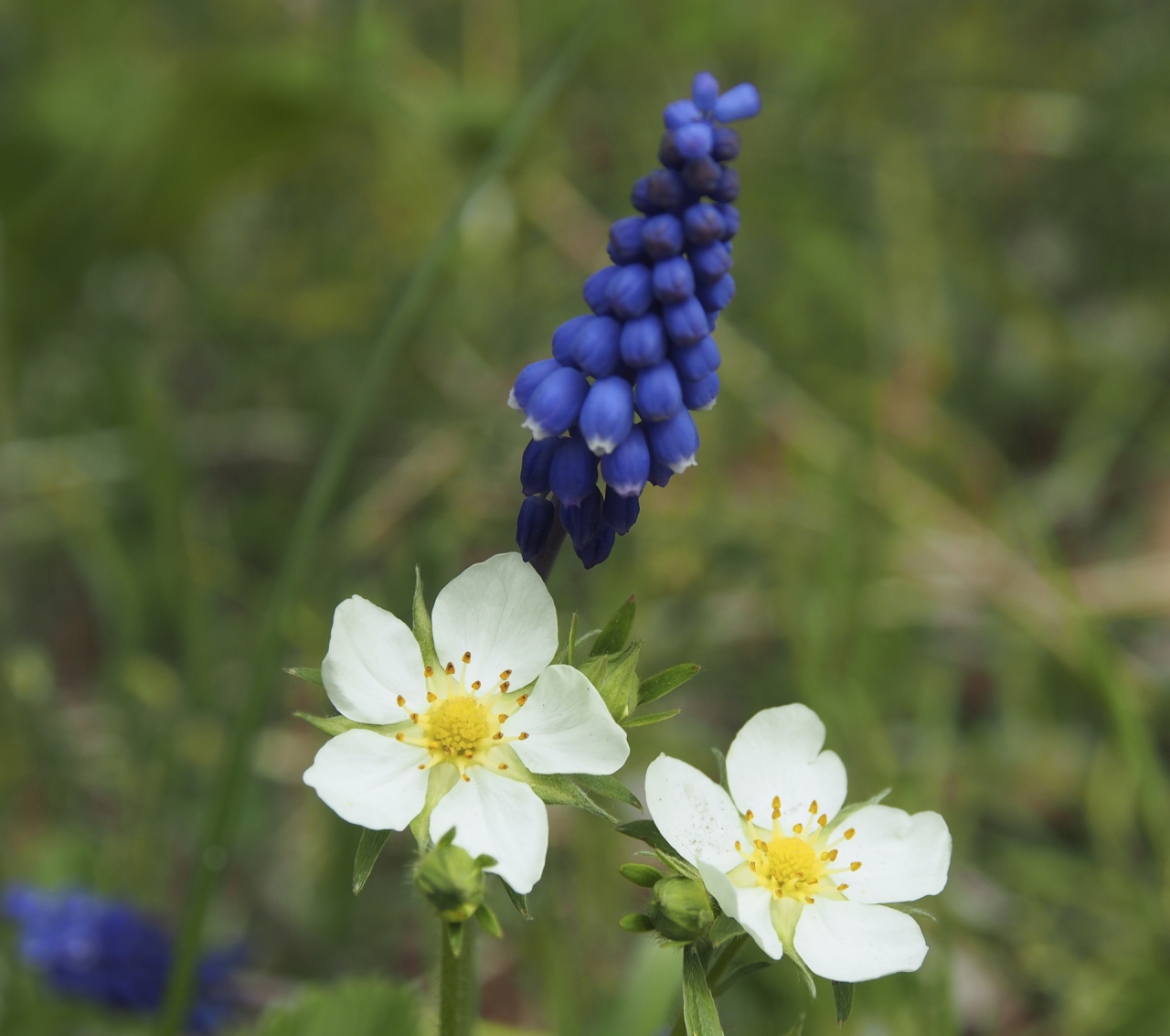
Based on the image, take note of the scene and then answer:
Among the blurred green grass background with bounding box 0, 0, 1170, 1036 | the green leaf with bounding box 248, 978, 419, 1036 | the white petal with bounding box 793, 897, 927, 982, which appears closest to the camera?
the white petal with bounding box 793, 897, 927, 982

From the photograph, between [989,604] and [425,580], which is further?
[989,604]

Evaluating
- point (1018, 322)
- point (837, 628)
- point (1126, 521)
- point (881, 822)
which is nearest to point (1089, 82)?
point (1018, 322)

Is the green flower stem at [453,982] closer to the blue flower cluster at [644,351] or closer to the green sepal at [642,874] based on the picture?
the green sepal at [642,874]

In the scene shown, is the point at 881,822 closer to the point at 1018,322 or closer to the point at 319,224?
the point at 1018,322

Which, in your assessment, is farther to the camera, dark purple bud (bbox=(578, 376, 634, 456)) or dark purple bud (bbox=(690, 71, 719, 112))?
dark purple bud (bbox=(690, 71, 719, 112))

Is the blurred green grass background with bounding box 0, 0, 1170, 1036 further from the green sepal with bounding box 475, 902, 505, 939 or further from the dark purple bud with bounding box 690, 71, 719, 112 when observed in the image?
the dark purple bud with bounding box 690, 71, 719, 112

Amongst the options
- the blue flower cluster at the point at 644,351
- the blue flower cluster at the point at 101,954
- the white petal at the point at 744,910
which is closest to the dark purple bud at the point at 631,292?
the blue flower cluster at the point at 644,351

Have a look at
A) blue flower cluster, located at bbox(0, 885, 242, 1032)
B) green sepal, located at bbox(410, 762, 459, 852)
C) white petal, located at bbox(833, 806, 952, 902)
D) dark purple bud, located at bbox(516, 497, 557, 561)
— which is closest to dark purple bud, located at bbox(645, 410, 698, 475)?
dark purple bud, located at bbox(516, 497, 557, 561)

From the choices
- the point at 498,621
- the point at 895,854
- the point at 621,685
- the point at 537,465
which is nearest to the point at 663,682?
the point at 621,685
